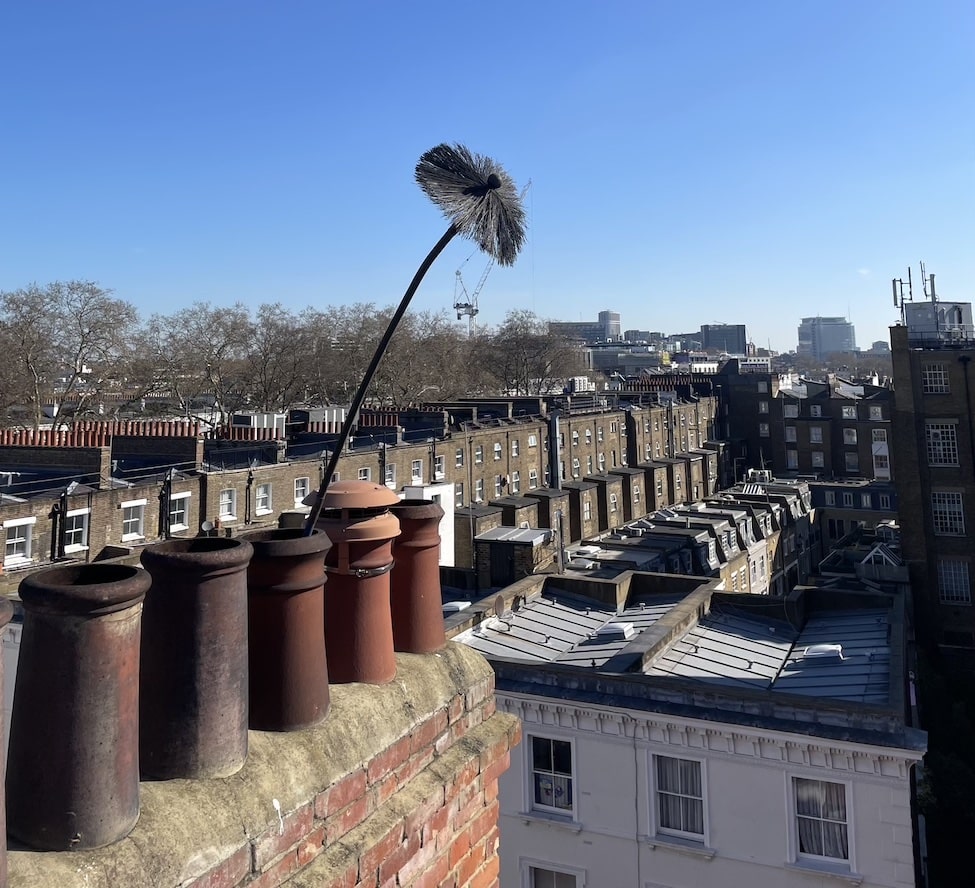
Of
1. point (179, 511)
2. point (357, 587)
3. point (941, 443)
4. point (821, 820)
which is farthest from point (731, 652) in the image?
point (941, 443)

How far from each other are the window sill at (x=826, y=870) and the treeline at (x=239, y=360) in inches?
2281

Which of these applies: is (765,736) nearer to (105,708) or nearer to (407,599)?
(407,599)

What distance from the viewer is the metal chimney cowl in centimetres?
339

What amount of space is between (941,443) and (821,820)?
32552 mm

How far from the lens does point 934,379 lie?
131 ft

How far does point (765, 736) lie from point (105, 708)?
41.7 feet

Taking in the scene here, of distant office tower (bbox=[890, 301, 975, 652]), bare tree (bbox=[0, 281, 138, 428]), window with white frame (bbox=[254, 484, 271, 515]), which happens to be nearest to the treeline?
bare tree (bbox=[0, 281, 138, 428])

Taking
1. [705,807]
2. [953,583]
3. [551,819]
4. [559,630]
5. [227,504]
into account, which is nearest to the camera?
[705,807]

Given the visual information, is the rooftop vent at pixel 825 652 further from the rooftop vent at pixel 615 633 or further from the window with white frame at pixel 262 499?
the window with white frame at pixel 262 499

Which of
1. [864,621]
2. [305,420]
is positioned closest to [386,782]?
[864,621]

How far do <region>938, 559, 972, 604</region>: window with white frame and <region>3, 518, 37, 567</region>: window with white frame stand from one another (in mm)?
39815

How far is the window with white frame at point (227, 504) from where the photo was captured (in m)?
33.6

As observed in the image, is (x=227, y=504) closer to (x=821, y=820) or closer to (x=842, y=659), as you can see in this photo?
(x=842, y=659)

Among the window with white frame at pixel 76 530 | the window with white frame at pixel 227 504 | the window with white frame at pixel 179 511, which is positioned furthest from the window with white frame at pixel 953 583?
the window with white frame at pixel 76 530
